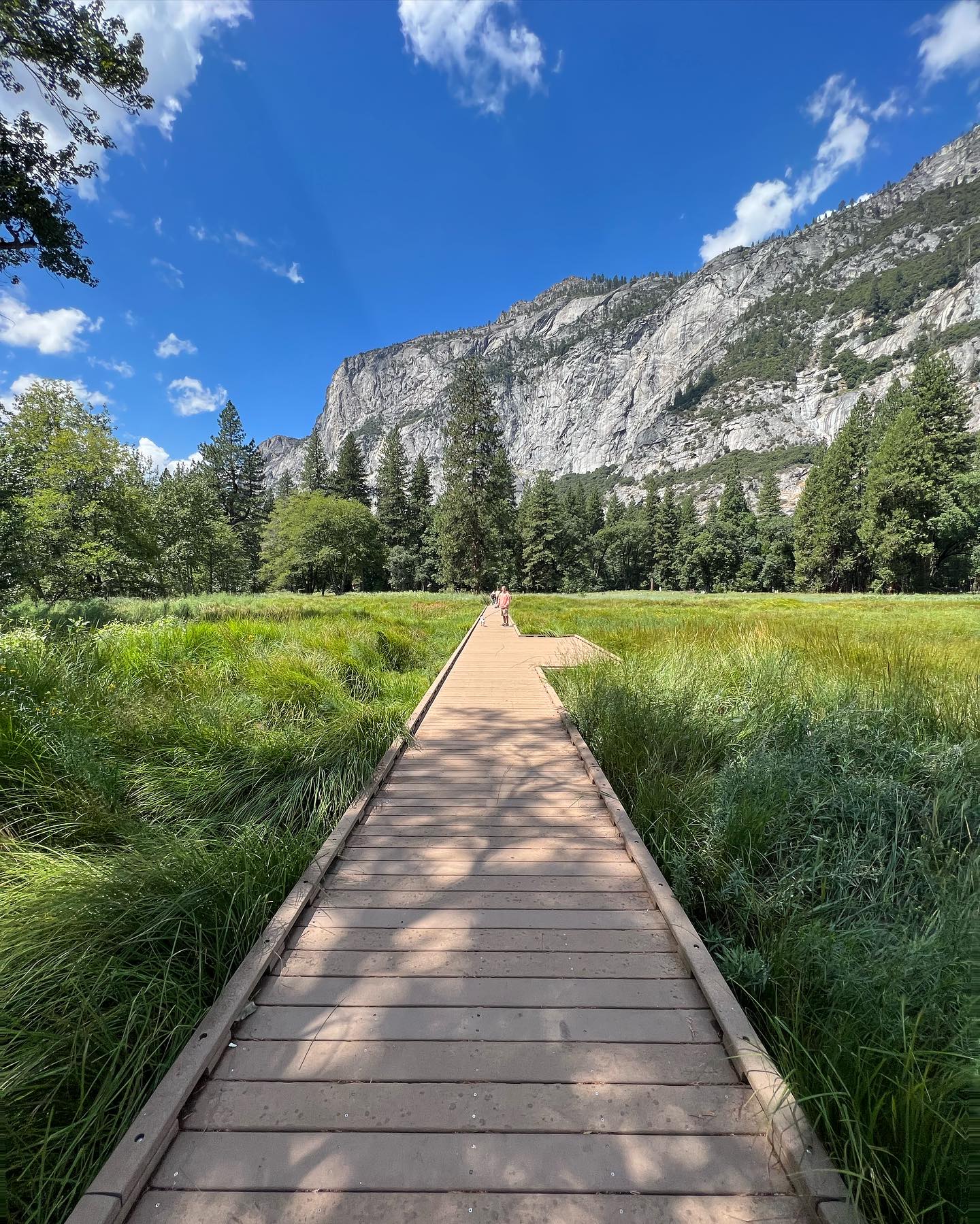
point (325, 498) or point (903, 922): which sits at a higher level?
point (325, 498)

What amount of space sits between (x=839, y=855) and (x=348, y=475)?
2160 inches

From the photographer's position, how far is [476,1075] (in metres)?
1.51

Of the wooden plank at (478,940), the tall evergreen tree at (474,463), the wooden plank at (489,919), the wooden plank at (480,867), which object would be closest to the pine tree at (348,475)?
the tall evergreen tree at (474,463)

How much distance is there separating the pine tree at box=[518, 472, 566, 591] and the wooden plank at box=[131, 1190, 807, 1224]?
48495 millimetres

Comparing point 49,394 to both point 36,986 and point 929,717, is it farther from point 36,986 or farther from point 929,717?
point 929,717

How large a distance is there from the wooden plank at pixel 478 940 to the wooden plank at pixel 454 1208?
0.86 metres

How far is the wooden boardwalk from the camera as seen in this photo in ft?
3.98

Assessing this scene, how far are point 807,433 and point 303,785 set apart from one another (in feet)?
Answer: 435

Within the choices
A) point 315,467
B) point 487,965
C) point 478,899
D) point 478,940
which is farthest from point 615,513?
point 487,965

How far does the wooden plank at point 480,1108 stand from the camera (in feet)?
4.49

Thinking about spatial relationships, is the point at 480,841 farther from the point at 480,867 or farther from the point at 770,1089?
the point at 770,1089

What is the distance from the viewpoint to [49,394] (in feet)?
54.7

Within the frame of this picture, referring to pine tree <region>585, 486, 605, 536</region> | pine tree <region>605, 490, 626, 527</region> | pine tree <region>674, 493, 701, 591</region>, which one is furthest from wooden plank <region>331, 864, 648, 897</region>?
pine tree <region>605, 490, 626, 527</region>

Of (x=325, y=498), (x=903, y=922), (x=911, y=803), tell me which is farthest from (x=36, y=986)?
(x=325, y=498)
